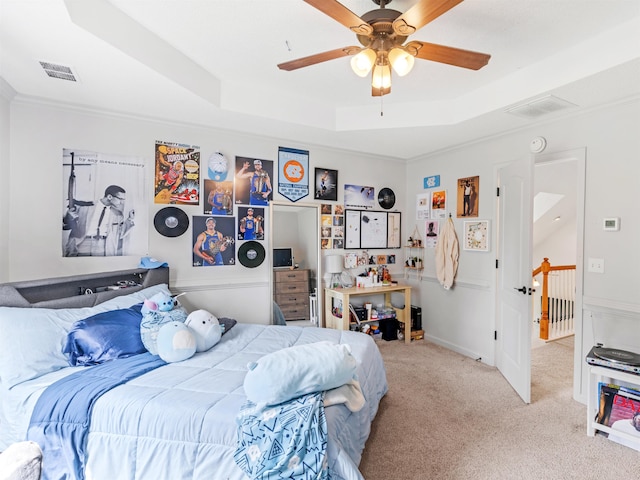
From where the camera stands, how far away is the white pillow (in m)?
1.73

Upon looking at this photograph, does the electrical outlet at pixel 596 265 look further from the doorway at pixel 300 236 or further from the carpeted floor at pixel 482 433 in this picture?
the doorway at pixel 300 236

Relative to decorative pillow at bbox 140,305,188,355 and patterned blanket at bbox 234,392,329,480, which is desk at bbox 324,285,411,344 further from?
patterned blanket at bbox 234,392,329,480

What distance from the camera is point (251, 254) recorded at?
338 cm

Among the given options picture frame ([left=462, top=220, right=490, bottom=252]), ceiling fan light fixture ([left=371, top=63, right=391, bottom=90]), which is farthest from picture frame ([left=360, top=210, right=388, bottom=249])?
ceiling fan light fixture ([left=371, top=63, right=391, bottom=90])

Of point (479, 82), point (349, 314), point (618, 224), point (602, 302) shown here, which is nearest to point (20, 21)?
point (479, 82)

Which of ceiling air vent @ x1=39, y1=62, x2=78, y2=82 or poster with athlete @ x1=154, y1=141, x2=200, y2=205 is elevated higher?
ceiling air vent @ x1=39, y1=62, x2=78, y2=82

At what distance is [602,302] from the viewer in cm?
249

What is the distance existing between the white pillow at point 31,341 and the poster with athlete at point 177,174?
4.36 feet

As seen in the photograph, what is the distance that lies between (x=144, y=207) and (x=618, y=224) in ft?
13.0

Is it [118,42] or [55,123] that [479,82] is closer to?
[118,42]

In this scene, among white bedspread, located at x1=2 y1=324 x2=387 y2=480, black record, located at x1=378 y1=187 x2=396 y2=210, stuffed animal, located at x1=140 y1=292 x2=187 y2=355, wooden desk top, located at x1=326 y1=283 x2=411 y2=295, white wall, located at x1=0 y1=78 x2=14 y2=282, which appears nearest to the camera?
white bedspread, located at x1=2 y1=324 x2=387 y2=480

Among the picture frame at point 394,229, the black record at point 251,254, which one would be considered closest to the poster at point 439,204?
the picture frame at point 394,229

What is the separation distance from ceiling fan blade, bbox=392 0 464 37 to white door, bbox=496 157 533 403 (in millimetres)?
1774

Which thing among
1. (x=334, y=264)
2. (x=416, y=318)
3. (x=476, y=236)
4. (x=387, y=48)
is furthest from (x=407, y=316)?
(x=387, y=48)
